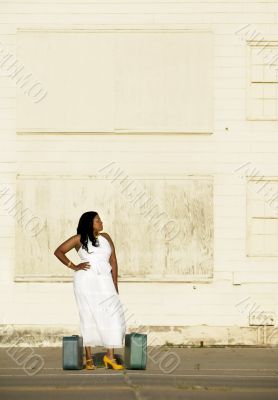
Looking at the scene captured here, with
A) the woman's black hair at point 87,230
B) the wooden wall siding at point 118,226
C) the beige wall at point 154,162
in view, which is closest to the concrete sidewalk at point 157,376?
the beige wall at point 154,162

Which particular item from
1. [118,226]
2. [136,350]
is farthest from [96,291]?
[118,226]

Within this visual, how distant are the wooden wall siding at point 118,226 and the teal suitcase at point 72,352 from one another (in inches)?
148

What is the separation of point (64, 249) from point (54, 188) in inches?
140

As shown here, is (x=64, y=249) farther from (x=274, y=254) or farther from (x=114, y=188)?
(x=274, y=254)

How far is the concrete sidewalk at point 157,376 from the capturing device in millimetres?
12133

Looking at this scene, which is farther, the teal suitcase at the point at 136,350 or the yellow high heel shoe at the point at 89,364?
the yellow high heel shoe at the point at 89,364

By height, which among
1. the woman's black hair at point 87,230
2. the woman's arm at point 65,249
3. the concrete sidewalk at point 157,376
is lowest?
the concrete sidewalk at point 157,376

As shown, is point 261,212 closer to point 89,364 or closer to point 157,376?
point 89,364

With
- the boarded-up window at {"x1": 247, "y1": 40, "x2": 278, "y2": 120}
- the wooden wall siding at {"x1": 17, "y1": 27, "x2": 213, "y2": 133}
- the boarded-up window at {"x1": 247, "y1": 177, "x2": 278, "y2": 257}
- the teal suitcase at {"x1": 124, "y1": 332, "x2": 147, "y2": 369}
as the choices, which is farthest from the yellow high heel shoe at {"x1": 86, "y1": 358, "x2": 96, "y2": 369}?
the boarded-up window at {"x1": 247, "y1": 40, "x2": 278, "y2": 120}

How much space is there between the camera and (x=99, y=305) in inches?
568

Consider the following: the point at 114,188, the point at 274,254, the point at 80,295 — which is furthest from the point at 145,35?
the point at 80,295

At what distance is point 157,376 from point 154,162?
5076 mm

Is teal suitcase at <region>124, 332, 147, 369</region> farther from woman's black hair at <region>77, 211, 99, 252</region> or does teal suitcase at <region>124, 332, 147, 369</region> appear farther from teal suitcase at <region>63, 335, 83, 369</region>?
woman's black hair at <region>77, 211, 99, 252</region>

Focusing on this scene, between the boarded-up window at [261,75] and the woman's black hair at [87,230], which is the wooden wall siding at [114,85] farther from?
the woman's black hair at [87,230]
